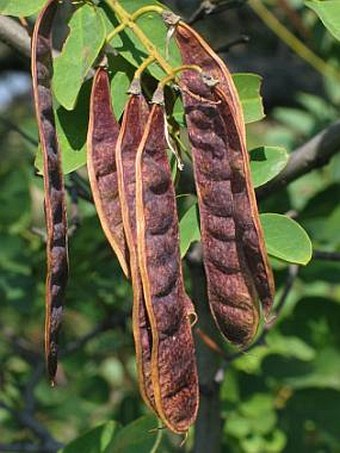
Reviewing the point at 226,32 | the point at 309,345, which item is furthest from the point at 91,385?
the point at 226,32

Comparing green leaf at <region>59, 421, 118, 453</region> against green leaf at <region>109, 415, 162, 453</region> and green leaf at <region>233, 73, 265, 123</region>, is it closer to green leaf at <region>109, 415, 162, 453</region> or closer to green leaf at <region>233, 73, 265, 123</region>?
green leaf at <region>109, 415, 162, 453</region>

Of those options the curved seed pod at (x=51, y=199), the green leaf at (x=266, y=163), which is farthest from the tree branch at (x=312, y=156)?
the curved seed pod at (x=51, y=199)

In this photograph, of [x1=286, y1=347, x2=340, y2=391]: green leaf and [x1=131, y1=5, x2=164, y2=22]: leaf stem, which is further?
[x1=286, y1=347, x2=340, y2=391]: green leaf

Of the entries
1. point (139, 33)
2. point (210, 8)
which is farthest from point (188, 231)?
point (210, 8)

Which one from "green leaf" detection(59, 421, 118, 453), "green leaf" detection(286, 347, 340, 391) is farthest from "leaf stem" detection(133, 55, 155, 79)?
"green leaf" detection(286, 347, 340, 391)

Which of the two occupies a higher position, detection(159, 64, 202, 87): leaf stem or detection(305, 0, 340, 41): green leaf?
detection(159, 64, 202, 87): leaf stem

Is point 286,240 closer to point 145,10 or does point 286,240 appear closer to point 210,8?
point 145,10

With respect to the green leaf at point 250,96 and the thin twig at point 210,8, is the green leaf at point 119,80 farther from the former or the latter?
the thin twig at point 210,8
